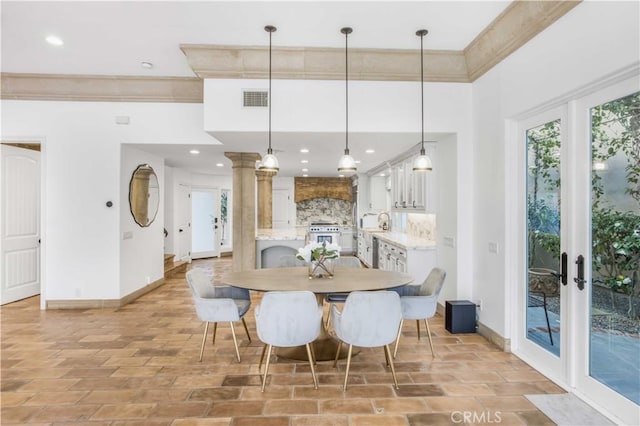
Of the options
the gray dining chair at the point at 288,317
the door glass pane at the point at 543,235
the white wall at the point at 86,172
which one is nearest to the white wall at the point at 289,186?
the white wall at the point at 86,172

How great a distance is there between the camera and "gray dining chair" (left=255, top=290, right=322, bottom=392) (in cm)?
242

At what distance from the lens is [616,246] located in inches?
86.0

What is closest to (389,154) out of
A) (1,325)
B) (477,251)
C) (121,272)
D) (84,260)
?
(477,251)

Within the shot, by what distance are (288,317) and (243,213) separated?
335cm

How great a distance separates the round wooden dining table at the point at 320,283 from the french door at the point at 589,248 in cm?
117

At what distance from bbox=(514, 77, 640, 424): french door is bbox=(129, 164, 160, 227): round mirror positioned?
510 cm

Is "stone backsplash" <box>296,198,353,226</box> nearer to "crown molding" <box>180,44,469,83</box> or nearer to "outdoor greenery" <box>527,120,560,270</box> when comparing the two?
"crown molding" <box>180,44,469,83</box>

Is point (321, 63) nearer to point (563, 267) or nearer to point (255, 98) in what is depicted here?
point (255, 98)

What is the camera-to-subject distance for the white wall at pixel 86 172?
4.53 m

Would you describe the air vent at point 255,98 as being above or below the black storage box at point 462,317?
above

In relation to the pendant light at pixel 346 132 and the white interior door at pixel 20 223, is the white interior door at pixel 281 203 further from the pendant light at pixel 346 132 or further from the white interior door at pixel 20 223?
the pendant light at pixel 346 132

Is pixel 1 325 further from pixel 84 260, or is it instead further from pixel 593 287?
pixel 593 287

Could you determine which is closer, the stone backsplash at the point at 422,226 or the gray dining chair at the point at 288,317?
the gray dining chair at the point at 288,317

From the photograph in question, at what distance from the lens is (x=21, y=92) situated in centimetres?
442
